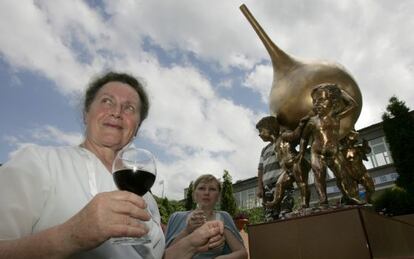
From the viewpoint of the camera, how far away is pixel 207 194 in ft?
9.12

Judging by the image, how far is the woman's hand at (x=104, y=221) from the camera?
64 cm

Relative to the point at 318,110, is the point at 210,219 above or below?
below

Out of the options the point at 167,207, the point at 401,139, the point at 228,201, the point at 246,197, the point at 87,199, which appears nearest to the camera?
the point at 87,199

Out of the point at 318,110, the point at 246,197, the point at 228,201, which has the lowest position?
the point at 318,110

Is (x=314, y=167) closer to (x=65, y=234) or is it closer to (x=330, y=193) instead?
(x=65, y=234)

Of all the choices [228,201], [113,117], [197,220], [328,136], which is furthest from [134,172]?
[228,201]

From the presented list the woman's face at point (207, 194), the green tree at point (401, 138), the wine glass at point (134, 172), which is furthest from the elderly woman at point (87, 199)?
the green tree at point (401, 138)

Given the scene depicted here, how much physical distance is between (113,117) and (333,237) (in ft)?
4.90

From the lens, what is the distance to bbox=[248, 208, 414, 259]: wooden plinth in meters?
1.66

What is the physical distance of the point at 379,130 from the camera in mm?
20812

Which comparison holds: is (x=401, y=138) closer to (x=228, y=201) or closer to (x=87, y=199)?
(x=228, y=201)

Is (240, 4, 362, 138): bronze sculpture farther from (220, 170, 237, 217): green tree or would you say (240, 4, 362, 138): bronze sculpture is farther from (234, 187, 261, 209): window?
(234, 187, 261, 209): window

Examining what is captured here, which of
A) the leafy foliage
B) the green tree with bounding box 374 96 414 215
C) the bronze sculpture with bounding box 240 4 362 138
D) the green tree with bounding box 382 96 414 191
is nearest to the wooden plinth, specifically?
the bronze sculpture with bounding box 240 4 362 138

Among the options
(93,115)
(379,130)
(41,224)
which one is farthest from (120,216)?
(379,130)
